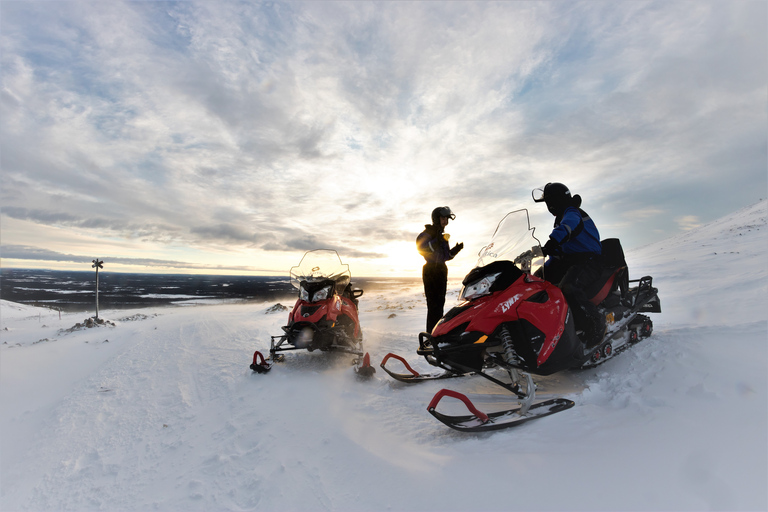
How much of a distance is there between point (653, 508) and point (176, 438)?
11.4 ft

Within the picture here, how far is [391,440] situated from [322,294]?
2906 millimetres

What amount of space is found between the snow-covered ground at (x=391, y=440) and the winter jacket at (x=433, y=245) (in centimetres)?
207

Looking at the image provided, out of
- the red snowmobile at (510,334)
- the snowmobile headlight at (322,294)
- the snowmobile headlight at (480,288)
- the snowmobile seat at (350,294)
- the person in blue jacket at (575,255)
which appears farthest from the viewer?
the snowmobile seat at (350,294)

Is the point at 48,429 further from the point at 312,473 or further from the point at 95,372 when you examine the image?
the point at 312,473

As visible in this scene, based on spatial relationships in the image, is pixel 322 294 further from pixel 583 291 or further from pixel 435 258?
pixel 583 291

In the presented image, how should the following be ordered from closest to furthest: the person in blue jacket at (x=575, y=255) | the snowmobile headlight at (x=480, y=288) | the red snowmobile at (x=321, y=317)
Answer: the snowmobile headlight at (x=480, y=288) < the person in blue jacket at (x=575, y=255) < the red snowmobile at (x=321, y=317)

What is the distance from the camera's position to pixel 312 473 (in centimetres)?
222

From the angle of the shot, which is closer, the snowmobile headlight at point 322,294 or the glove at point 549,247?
the glove at point 549,247

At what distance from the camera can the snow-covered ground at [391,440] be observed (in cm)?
172

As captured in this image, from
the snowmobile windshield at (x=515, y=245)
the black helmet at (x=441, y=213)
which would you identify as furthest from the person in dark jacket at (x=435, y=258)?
the snowmobile windshield at (x=515, y=245)

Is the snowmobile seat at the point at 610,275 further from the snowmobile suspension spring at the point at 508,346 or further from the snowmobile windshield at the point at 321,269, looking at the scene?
the snowmobile windshield at the point at 321,269

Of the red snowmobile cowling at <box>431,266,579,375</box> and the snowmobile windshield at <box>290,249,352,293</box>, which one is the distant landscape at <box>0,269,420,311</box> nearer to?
the snowmobile windshield at <box>290,249,352,293</box>

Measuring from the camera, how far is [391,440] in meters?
2.61

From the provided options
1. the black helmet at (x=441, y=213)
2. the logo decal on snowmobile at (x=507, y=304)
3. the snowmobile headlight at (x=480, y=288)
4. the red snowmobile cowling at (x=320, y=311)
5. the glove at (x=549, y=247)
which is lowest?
the red snowmobile cowling at (x=320, y=311)
